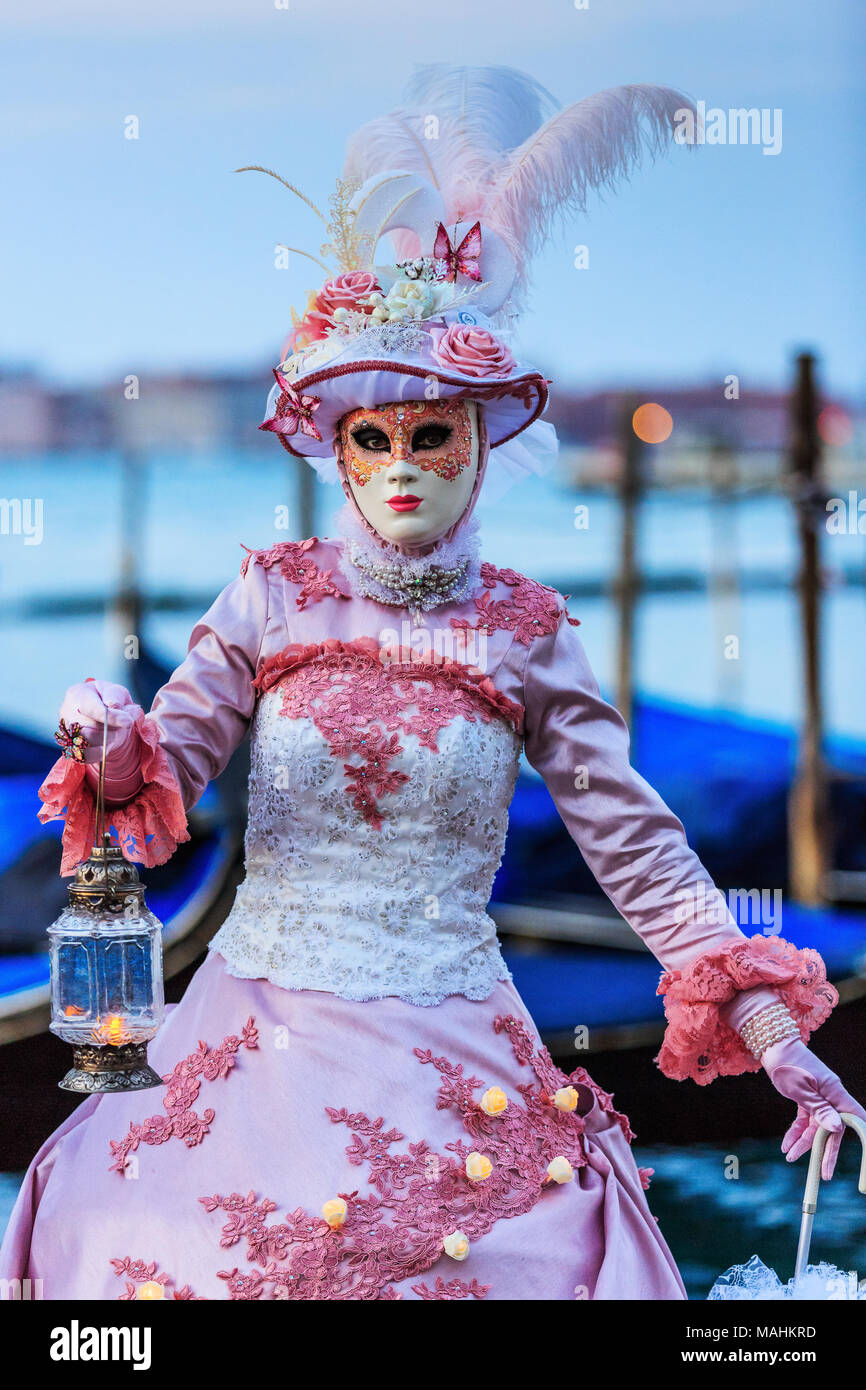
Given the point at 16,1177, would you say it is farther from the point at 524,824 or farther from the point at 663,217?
the point at 663,217

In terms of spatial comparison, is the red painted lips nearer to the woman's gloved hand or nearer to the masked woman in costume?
the masked woman in costume

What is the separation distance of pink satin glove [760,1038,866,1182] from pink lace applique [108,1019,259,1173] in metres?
0.74

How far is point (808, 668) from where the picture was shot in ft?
13.9

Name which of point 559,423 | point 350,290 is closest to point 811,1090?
point 350,290

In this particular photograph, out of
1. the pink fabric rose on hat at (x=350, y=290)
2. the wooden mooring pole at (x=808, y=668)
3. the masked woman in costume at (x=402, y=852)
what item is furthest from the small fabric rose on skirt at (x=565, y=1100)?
the wooden mooring pole at (x=808, y=668)

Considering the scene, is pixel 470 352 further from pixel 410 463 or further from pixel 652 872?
pixel 652 872

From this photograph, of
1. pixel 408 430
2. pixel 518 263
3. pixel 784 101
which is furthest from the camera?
pixel 784 101

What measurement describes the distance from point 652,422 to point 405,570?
1840mm

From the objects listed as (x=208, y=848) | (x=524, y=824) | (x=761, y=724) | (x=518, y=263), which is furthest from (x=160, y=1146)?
(x=761, y=724)

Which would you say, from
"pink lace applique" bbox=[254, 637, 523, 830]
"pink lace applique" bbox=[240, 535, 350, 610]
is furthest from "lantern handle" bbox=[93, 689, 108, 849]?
"pink lace applique" bbox=[240, 535, 350, 610]

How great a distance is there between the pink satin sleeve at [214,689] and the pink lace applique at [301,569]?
1.0 inches

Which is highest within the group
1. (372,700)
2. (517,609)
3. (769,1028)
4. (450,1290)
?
(517,609)

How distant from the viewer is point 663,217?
390cm

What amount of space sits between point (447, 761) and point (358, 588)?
1.06 ft
